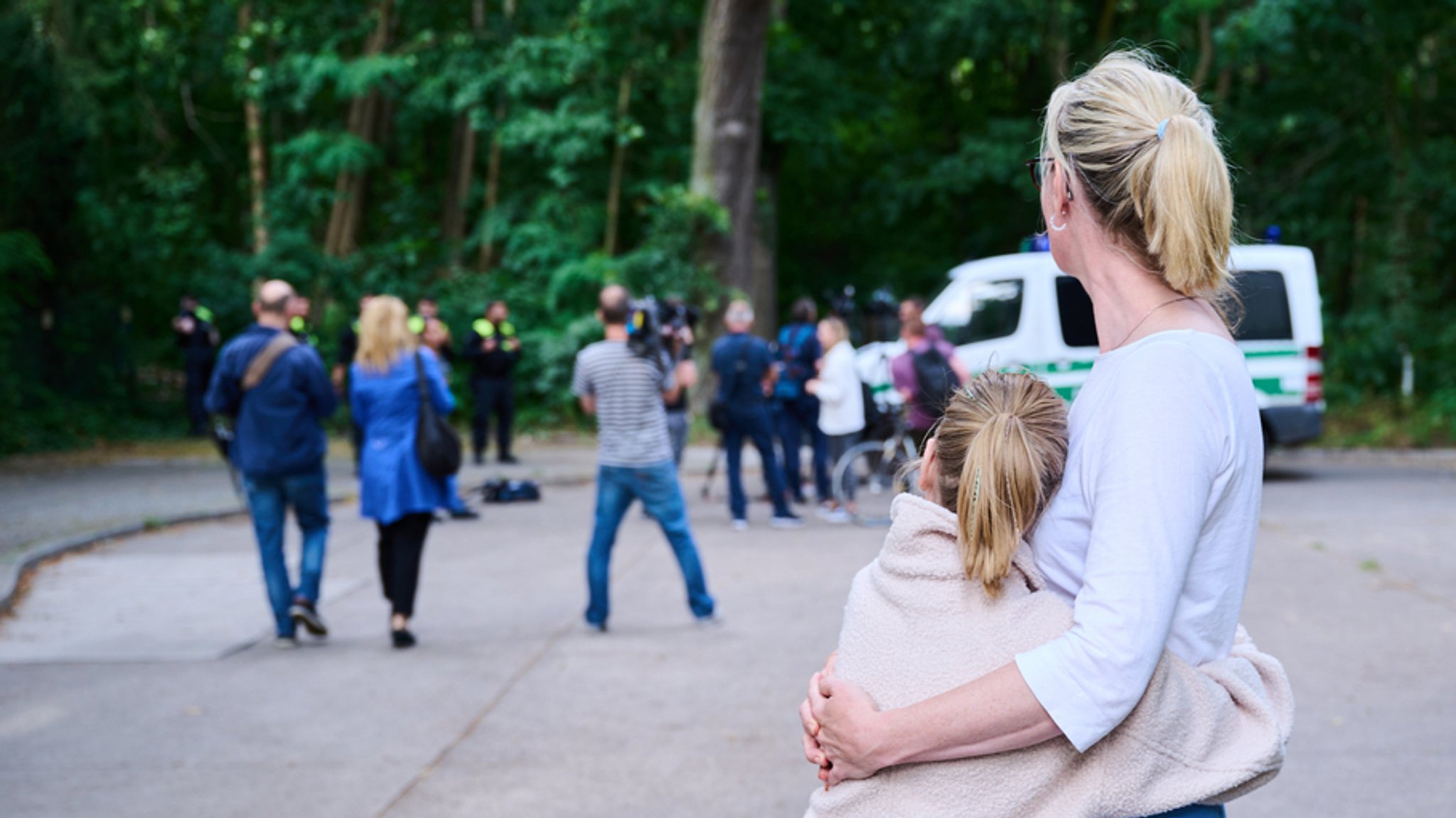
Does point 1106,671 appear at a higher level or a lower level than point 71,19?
lower

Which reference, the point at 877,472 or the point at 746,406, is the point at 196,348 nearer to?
the point at 746,406

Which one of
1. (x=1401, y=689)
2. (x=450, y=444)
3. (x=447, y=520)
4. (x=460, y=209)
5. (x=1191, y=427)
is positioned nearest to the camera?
(x=1191, y=427)

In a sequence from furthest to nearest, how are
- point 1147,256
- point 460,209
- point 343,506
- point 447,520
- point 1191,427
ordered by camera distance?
point 460,209 < point 343,506 < point 447,520 < point 1147,256 < point 1191,427

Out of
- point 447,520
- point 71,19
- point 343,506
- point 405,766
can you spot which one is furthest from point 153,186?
point 405,766

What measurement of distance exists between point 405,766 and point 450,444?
2656mm

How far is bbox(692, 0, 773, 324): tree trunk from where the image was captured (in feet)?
63.3

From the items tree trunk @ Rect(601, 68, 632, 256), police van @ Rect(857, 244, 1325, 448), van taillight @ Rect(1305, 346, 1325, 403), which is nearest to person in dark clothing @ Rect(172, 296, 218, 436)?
tree trunk @ Rect(601, 68, 632, 256)

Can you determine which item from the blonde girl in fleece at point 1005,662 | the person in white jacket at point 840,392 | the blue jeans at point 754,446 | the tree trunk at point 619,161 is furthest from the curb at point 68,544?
the tree trunk at point 619,161

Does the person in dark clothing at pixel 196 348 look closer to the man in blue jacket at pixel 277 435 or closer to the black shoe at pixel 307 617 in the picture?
the man in blue jacket at pixel 277 435

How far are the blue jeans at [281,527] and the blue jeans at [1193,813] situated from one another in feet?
20.4

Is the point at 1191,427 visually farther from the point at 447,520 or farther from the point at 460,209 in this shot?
the point at 460,209

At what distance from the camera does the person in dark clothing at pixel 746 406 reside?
1171 centimetres

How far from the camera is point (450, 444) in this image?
7.37 metres

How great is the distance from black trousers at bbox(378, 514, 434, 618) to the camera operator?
162 cm
